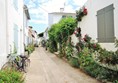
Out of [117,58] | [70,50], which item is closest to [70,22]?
[70,50]

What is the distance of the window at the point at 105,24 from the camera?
9.36m

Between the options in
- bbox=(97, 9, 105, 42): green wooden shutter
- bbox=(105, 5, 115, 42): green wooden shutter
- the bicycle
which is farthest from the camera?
the bicycle

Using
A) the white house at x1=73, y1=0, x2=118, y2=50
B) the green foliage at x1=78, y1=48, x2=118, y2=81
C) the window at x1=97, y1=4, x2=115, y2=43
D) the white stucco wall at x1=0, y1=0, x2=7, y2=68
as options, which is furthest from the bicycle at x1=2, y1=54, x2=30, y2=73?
the window at x1=97, y1=4, x2=115, y2=43

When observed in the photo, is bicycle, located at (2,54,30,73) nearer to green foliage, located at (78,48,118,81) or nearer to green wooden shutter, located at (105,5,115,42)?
green foliage, located at (78,48,118,81)

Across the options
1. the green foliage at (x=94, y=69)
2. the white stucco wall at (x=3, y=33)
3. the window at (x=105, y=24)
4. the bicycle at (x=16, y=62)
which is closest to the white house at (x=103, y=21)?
the window at (x=105, y=24)

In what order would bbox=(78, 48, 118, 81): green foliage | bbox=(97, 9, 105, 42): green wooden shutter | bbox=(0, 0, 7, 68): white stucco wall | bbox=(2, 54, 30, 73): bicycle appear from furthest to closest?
bbox=(2, 54, 30, 73): bicycle
bbox=(97, 9, 105, 42): green wooden shutter
bbox=(0, 0, 7, 68): white stucco wall
bbox=(78, 48, 118, 81): green foliage

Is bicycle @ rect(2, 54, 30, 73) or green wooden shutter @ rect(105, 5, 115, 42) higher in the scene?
green wooden shutter @ rect(105, 5, 115, 42)

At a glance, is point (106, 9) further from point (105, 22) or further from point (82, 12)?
point (82, 12)

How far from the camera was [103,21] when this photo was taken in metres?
10.2

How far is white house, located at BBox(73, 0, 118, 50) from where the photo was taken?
361 inches

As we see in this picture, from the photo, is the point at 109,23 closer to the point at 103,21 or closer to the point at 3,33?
the point at 103,21

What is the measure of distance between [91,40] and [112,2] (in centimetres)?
319

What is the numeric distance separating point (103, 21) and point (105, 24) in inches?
11.3

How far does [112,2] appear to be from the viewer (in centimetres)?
934
